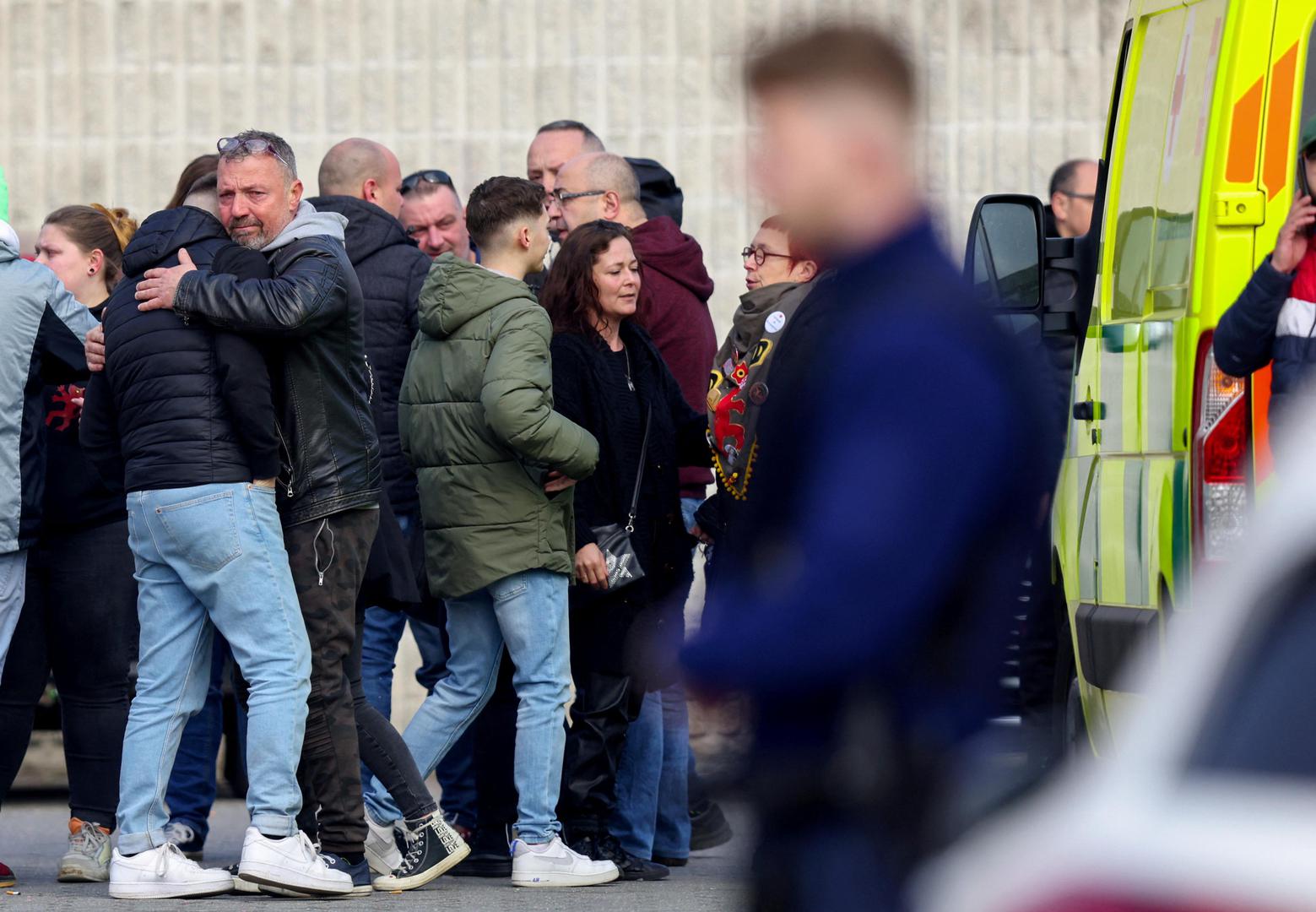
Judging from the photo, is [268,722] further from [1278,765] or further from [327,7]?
[327,7]

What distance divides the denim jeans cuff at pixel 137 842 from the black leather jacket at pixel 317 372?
2.96ft

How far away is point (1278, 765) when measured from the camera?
6.03 ft

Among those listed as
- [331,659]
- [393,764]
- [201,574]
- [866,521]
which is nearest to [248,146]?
[201,574]

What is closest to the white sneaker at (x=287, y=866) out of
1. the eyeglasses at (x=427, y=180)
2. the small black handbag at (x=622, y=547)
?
the small black handbag at (x=622, y=547)

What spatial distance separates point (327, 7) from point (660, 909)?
5936mm

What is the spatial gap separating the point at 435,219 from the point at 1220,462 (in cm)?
389

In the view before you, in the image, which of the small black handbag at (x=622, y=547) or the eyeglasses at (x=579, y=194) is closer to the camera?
the small black handbag at (x=622, y=547)

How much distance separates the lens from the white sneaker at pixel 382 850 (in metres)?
6.43

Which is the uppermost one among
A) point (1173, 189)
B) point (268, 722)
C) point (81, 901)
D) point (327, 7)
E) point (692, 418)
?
point (327, 7)

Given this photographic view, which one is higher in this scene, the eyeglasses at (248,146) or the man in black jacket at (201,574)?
the eyeglasses at (248,146)

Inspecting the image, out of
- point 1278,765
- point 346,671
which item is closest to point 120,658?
point 346,671

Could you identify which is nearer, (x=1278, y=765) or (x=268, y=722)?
(x=1278, y=765)

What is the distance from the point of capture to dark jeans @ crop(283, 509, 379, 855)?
19.9ft

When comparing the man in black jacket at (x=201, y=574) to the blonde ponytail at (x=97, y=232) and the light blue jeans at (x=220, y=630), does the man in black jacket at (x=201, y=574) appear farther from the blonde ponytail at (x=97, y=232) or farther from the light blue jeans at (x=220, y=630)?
the blonde ponytail at (x=97, y=232)
